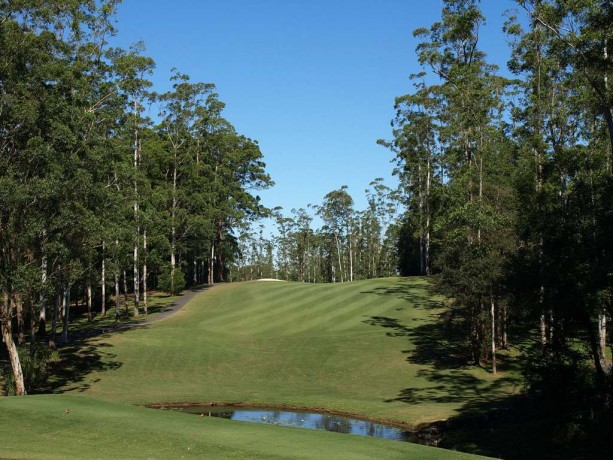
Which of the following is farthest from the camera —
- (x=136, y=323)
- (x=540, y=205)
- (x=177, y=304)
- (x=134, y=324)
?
(x=177, y=304)

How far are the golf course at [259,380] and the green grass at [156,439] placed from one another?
5 cm

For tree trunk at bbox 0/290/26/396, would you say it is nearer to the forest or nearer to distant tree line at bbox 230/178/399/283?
the forest

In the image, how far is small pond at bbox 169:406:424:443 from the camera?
70.8ft

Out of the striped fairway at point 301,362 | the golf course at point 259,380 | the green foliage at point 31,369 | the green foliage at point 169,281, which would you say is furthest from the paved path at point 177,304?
the green foliage at point 31,369

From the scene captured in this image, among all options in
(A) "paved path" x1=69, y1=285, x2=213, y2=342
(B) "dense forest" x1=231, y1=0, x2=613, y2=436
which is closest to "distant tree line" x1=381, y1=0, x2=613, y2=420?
(B) "dense forest" x1=231, y1=0, x2=613, y2=436

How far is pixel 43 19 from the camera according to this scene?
1197 inches

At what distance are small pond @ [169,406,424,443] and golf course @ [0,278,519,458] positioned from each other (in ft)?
2.67

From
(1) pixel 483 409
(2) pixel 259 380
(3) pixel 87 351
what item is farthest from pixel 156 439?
(3) pixel 87 351

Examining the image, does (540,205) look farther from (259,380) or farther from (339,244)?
(339,244)

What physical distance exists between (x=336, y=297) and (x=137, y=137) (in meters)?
26.0

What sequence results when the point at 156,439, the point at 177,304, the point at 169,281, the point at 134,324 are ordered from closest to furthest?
the point at 156,439, the point at 134,324, the point at 177,304, the point at 169,281

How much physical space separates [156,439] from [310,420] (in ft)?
37.1

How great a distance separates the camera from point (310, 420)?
77.8 ft

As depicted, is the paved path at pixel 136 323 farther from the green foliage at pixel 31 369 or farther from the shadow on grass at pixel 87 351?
the green foliage at pixel 31 369
